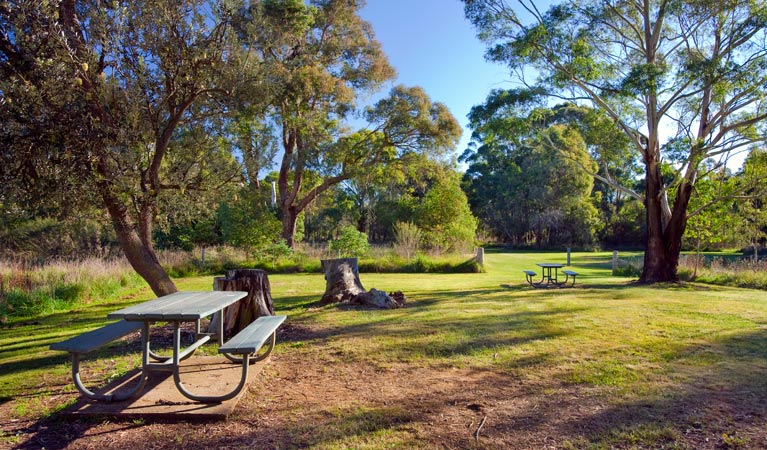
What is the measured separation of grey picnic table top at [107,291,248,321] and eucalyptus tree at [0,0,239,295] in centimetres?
211

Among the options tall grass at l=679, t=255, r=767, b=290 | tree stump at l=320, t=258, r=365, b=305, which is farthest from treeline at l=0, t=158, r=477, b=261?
tall grass at l=679, t=255, r=767, b=290

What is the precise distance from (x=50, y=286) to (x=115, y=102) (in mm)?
6738

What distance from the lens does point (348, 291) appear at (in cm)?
870

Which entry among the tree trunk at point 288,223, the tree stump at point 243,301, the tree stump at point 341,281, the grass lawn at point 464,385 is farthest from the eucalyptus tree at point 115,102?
the tree trunk at point 288,223

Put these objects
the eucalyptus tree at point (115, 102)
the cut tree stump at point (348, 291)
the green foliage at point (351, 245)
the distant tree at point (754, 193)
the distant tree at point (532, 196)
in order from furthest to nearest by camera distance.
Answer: the distant tree at point (532, 196)
the green foliage at point (351, 245)
the distant tree at point (754, 193)
the cut tree stump at point (348, 291)
the eucalyptus tree at point (115, 102)

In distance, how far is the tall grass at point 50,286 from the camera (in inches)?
354

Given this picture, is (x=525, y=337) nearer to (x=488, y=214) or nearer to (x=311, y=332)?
(x=311, y=332)

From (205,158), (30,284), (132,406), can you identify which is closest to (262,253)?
(30,284)

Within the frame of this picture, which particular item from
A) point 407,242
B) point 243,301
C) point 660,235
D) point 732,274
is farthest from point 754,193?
point 243,301

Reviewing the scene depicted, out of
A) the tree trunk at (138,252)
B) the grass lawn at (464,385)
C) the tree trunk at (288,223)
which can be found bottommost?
the grass lawn at (464,385)

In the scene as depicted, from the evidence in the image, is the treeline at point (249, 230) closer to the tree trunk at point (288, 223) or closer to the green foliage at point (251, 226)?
the green foliage at point (251, 226)

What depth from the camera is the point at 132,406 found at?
3480 mm

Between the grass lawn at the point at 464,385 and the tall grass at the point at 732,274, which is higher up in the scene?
the tall grass at the point at 732,274

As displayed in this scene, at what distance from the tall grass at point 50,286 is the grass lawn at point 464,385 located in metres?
1.88
